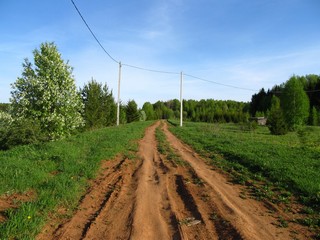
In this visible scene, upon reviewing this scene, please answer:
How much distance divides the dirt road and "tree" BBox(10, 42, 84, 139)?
1167 cm

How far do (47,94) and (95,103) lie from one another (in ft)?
56.4

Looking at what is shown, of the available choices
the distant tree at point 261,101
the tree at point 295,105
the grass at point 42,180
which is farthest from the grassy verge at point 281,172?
the distant tree at point 261,101

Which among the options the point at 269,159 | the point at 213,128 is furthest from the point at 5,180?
the point at 213,128

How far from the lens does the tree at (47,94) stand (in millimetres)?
18125

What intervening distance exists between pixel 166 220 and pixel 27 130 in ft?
45.0

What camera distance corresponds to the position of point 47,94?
1798 centimetres

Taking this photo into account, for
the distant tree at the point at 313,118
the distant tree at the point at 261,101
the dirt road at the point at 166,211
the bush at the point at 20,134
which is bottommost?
the dirt road at the point at 166,211

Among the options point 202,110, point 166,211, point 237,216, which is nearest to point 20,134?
point 166,211

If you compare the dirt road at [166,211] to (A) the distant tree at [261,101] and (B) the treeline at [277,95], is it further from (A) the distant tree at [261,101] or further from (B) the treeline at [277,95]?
(A) the distant tree at [261,101]

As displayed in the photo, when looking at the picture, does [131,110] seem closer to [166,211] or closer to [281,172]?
[281,172]

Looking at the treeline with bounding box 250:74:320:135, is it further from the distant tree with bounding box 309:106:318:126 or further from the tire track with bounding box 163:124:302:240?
the tire track with bounding box 163:124:302:240

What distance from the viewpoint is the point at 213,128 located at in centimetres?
2784

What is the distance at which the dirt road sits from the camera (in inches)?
177

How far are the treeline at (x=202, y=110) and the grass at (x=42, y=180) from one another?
76.7 meters
